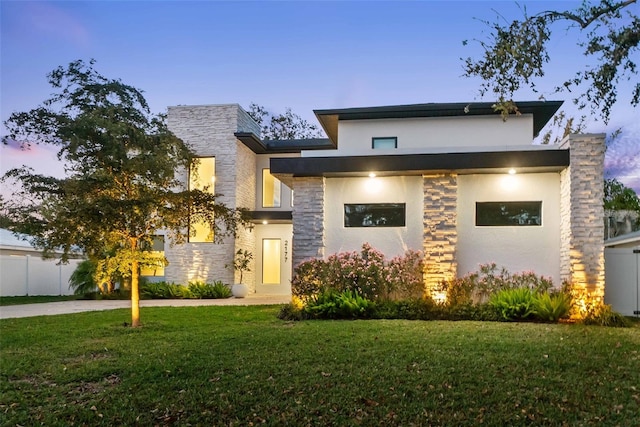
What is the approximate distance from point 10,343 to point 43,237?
1.92m

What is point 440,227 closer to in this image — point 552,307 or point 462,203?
point 462,203

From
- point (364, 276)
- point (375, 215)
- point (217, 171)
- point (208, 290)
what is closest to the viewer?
point (364, 276)

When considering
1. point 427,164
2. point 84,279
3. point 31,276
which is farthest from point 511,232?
point 31,276

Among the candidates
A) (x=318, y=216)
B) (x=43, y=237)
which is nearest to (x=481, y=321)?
(x=318, y=216)

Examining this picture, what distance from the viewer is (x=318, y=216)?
1301 cm

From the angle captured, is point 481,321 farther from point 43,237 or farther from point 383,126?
point 43,237

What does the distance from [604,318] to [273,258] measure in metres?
13.9

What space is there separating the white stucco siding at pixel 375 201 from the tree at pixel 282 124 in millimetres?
19727

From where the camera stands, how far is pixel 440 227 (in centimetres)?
1235

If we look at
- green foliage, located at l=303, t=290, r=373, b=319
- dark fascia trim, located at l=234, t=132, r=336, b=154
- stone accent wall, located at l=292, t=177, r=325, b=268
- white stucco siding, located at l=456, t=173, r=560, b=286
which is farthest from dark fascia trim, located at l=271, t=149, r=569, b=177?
dark fascia trim, located at l=234, t=132, r=336, b=154

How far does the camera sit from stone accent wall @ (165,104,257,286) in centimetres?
2009

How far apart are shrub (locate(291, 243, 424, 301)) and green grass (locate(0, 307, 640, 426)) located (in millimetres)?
2272

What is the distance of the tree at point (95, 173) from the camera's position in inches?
357

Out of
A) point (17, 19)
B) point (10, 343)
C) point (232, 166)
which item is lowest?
point (10, 343)
